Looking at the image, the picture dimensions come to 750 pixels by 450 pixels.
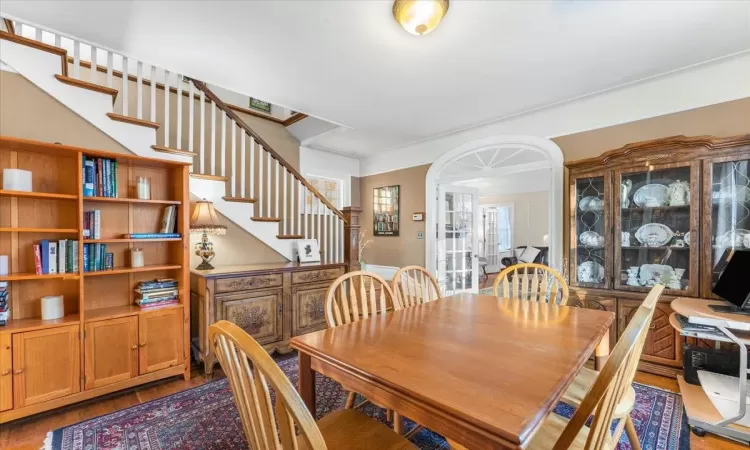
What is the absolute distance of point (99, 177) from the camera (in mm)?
2324

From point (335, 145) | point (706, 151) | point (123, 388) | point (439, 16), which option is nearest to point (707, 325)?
point (706, 151)

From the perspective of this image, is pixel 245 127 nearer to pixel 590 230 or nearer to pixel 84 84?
pixel 84 84

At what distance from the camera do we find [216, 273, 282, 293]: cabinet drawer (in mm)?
2705

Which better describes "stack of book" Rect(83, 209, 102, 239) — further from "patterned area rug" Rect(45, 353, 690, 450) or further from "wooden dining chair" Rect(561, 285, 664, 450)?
"wooden dining chair" Rect(561, 285, 664, 450)

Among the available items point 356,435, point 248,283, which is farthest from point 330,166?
point 356,435

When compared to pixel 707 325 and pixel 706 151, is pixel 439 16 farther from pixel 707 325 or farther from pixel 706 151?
pixel 707 325

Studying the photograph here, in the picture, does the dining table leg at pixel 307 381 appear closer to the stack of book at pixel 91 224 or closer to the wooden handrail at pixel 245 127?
the stack of book at pixel 91 224

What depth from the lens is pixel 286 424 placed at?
2.65ft

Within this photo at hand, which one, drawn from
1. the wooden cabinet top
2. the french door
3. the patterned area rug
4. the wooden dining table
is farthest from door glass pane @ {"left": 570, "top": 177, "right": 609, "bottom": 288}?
the wooden cabinet top

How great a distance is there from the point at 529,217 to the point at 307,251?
7283 millimetres

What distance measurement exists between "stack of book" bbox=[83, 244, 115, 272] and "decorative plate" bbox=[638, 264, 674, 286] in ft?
14.5

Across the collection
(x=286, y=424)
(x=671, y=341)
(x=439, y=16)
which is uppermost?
(x=439, y=16)

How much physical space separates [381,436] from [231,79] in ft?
10.1

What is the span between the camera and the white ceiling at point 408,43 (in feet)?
6.63
